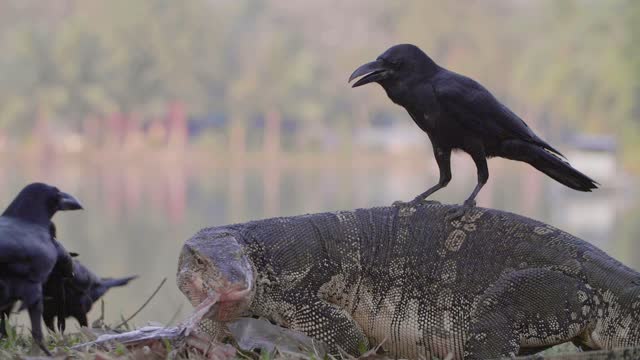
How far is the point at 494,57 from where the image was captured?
32.0 metres

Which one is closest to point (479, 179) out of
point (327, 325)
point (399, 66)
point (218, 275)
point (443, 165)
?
point (443, 165)

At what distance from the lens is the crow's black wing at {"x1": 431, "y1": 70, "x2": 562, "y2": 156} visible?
3037 mm

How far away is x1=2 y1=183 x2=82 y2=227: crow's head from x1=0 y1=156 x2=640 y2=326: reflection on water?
63.6 feet

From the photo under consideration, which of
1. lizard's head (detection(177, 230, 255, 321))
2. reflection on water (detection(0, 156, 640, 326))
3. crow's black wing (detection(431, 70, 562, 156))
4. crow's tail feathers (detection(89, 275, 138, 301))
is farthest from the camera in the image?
reflection on water (detection(0, 156, 640, 326))

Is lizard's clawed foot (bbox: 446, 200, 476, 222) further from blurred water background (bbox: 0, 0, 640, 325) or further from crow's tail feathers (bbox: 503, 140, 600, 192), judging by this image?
blurred water background (bbox: 0, 0, 640, 325)

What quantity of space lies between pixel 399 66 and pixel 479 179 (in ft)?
1.59

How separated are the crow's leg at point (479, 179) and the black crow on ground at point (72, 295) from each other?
4.58 feet

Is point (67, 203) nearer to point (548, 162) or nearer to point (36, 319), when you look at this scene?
point (36, 319)

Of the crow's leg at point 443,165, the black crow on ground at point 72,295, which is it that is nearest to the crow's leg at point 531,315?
the crow's leg at point 443,165

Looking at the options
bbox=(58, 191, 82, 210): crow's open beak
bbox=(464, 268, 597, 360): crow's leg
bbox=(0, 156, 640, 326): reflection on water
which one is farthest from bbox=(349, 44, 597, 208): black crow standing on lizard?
bbox=(0, 156, 640, 326): reflection on water

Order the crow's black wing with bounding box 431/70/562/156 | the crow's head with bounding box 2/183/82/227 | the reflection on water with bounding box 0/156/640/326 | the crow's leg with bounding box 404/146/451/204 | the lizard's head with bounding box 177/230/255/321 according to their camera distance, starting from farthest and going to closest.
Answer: the reflection on water with bounding box 0/156/640/326
the crow's leg with bounding box 404/146/451/204
the crow's black wing with bounding box 431/70/562/156
the crow's head with bounding box 2/183/82/227
the lizard's head with bounding box 177/230/255/321

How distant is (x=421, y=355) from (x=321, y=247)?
494mm

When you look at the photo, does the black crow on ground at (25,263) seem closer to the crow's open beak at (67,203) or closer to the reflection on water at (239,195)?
the crow's open beak at (67,203)

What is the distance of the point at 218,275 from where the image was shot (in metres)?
2.67
